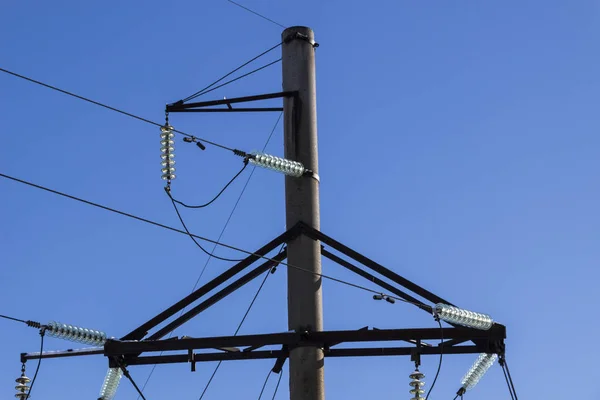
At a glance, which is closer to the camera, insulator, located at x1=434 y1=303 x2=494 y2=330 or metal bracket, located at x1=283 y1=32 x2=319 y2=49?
insulator, located at x1=434 y1=303 x2=494 y2=330

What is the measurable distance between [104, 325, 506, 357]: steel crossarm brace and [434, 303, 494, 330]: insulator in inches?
8.4

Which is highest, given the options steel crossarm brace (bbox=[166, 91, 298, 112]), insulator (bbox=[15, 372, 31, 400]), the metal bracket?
the metal bracket

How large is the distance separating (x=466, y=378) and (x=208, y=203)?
504cm

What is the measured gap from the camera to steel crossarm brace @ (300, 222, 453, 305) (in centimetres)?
2658

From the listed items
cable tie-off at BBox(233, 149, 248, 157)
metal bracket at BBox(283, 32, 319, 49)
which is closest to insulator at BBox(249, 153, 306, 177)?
cable tie-off at BBox(233, 149, 248, 157)

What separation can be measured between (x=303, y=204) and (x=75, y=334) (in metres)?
4.67

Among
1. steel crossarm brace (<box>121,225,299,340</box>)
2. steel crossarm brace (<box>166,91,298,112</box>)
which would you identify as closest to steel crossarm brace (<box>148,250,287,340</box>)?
steel crossarm brace (<box>121,225,299,340</box>)

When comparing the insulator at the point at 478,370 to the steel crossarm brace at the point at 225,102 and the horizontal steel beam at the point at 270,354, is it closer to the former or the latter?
the horizontal steel beam at the point at 270,354

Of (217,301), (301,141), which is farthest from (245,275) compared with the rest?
(301,141)

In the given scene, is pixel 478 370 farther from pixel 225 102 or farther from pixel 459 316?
pixel 225 102

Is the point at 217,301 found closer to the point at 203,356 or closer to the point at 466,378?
the point at 203,356

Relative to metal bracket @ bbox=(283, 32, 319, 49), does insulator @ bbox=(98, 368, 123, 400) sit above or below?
below

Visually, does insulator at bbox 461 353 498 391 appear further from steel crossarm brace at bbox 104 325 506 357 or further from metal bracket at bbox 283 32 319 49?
metal bracket at bbox 283 32 319 49

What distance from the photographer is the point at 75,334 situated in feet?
83.0
